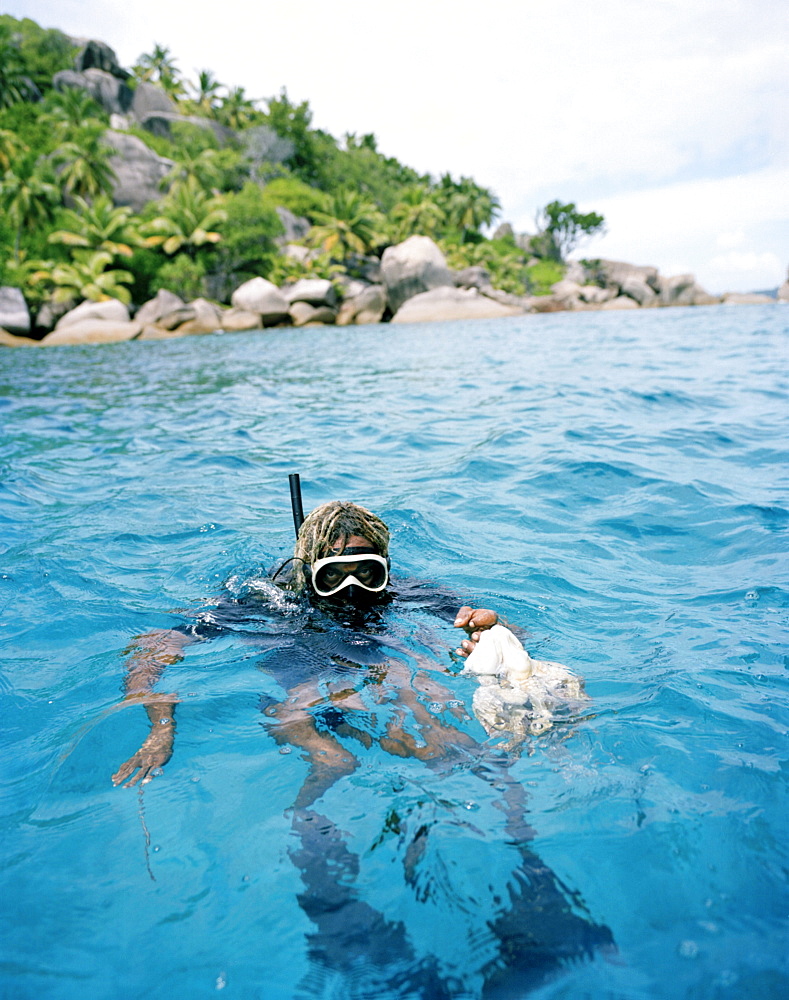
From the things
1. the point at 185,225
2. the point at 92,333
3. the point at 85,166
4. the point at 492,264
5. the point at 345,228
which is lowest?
the point at 92,333

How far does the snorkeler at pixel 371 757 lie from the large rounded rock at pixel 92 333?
30091mm

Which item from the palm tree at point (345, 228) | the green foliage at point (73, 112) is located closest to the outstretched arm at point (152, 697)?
the palm tree at point (345, 228)

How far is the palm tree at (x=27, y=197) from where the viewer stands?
3578cm

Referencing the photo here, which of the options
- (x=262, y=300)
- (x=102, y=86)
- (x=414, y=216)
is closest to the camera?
(x=262, y=300)

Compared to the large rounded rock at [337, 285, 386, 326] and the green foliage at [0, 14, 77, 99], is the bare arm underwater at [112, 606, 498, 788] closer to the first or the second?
the large rounded rock at [337, 285, 386, 326]

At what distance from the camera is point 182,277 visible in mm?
38188

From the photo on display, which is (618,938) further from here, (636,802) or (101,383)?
(101,383)

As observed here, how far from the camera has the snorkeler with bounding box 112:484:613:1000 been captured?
5.88 feet

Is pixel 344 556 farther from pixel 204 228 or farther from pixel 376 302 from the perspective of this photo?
pixel 204 228

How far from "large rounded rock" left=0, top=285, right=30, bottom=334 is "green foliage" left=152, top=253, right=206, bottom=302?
28.7 ft

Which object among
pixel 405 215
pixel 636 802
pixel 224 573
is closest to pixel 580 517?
pixel 224 573

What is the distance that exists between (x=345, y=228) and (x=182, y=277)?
1140 cm

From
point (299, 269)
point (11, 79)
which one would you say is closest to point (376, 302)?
point (299, 269)

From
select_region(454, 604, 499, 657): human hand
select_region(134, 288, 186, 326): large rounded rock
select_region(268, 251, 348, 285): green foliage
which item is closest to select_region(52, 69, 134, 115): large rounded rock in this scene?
select_region(268, 251, 348, 285): green foliage
